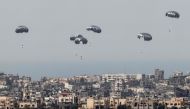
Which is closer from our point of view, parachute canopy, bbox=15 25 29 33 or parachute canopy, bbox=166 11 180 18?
parachute canopy, bbox=166 11 180 18

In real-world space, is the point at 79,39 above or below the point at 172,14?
below

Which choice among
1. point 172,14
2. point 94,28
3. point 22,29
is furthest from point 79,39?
point 172,14

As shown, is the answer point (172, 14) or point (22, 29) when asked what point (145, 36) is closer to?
point (172, 14)

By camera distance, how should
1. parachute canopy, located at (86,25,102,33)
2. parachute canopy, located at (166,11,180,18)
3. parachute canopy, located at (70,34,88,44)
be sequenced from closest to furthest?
1. parachute canopy, located at (166,11,180,18)
2. parachute canopy, located at (86,25,102,33)
3. parachute canopy, located at (70,34,88,44)

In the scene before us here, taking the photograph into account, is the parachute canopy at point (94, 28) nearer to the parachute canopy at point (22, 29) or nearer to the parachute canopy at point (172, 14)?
the parachute canopy at point (22, 29)

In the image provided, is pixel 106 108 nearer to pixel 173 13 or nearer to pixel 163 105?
pixel 163 105

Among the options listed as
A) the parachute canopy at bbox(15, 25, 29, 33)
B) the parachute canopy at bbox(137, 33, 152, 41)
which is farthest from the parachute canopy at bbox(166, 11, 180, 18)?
the parachute canopy at bbox(15, 25, 29, 33)

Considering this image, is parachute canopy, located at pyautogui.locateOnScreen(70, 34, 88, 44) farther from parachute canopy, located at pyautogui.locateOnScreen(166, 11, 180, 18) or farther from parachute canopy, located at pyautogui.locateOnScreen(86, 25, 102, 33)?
parachute canopy, located at pyautogui.locateOnScreen(166, 11, 180, 18)

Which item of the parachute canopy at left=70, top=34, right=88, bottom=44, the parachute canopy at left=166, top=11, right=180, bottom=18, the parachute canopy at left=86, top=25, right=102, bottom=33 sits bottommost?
the parachute canopy at left=70, top=34, right=88, bottom=44

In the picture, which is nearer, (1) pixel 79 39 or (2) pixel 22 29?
(2) pixel 22 29

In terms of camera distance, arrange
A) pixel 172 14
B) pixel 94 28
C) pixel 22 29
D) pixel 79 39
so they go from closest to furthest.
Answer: pixel 172 14 → pixel 94 28 → pixel 22 29 → pixel 79 39

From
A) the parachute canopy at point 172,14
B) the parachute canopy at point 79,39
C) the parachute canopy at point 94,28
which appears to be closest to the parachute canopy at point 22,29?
the parachute canopy at point 79,39

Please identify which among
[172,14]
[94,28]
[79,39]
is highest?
[172,14]
